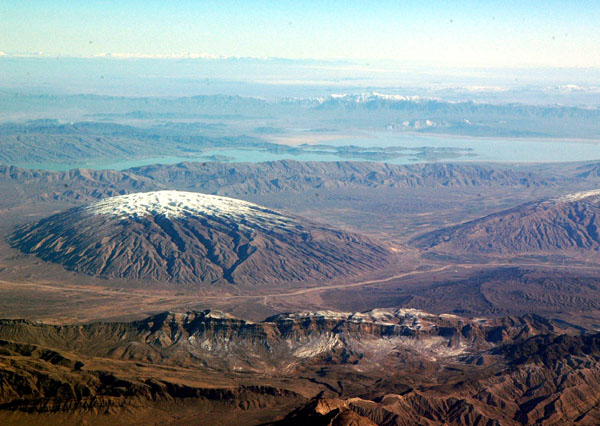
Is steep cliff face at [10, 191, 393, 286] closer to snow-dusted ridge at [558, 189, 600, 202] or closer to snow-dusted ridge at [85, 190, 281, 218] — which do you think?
snow-dusted ridge at [85, 190, 281, 218]

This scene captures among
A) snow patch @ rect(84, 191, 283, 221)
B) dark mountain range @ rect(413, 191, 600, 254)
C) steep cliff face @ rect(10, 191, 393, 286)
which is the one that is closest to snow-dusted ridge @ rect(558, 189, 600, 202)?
dark mountain range @ rect(413, 191, 600, 254)

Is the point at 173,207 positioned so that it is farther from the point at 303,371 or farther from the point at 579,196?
the point at 579,196

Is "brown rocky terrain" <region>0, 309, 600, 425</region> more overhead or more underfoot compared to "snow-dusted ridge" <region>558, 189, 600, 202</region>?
more underfoot

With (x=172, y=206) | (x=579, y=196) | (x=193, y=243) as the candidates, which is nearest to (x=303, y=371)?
(x=193, y=243)

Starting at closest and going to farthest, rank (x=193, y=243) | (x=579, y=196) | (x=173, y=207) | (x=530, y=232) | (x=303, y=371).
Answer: (x=303, y=371), (x=193, y=243), (x=173, y=207), (x=530, y=232), (x=579, y=196)

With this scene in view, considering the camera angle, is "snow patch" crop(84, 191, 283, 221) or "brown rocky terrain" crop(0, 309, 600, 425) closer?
"brown rocky terrain" crop(0, 309, 600, 425)

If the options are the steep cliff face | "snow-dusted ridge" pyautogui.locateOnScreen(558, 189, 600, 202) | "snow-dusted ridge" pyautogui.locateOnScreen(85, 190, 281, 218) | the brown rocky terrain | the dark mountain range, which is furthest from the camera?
"snow-dusted ridge" pyautogui.locateOnScreen(558, 189, 600, 202)

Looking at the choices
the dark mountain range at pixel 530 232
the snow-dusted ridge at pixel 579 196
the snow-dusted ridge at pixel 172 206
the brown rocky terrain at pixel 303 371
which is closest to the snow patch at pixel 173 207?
the snow-dusted ridge at pixel 172 206
